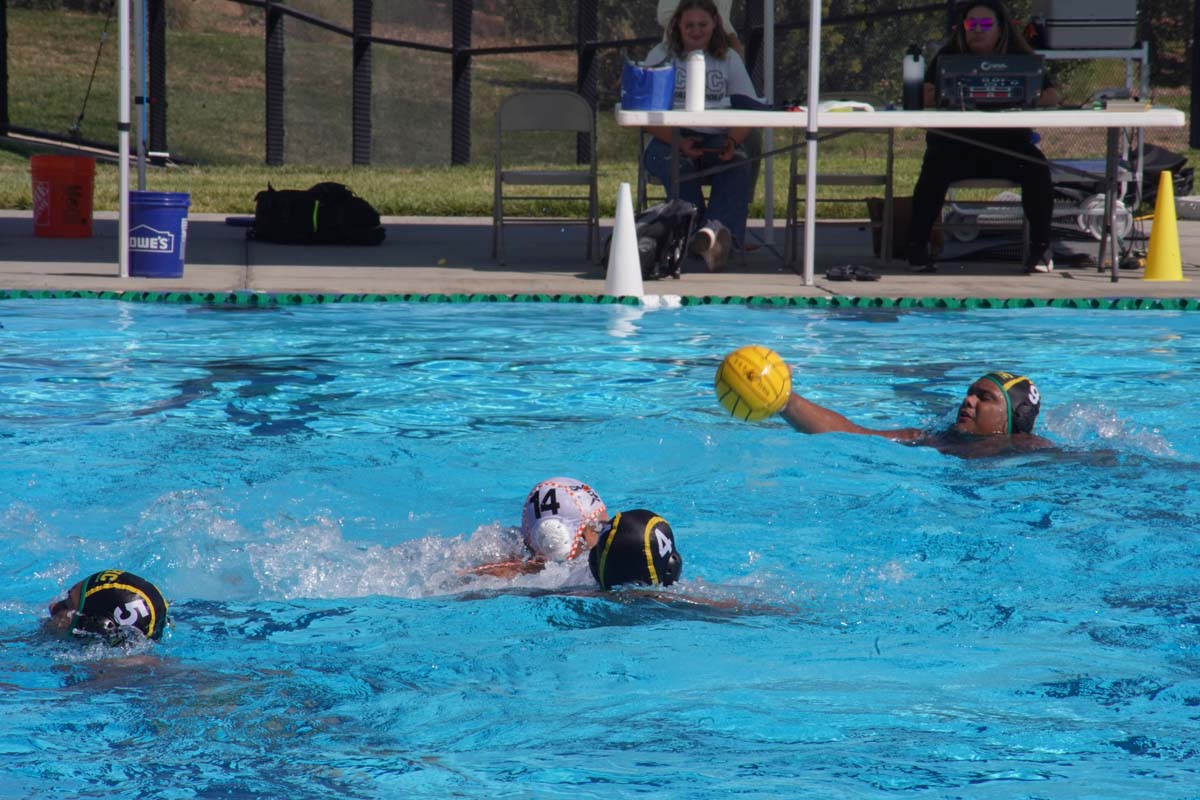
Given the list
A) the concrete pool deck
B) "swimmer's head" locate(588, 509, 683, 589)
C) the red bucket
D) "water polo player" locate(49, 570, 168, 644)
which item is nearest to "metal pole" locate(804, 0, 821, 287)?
the concrete pool deck

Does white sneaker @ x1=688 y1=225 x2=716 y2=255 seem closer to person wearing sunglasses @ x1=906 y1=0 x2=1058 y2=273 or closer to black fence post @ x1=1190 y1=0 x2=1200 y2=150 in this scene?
person wearing sunglasses @ x1=906 y1=0 x2=1058 y2=273

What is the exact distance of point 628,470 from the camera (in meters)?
6.39

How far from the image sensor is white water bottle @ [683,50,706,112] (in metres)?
10.1

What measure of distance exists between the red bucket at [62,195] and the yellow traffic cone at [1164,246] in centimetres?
814

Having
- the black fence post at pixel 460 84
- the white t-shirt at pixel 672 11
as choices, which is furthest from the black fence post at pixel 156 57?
the white t-shirt at pixel 672 11

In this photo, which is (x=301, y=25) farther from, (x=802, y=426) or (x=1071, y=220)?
(x=802, y=426)

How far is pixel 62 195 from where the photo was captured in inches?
484

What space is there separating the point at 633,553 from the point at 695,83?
20.8 feet

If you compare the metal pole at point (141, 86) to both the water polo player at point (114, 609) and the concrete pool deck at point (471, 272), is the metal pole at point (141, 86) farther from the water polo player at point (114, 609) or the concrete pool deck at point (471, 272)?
the water polo player at point (114, 609)

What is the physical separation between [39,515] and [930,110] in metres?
6.97

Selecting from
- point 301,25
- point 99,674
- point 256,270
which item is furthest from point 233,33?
point 99,674

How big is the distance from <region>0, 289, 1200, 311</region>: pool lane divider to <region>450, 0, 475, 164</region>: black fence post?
34.8 ft

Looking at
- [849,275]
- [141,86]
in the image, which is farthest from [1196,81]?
[141,86]

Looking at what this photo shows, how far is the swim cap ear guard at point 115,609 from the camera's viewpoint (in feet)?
12.9
